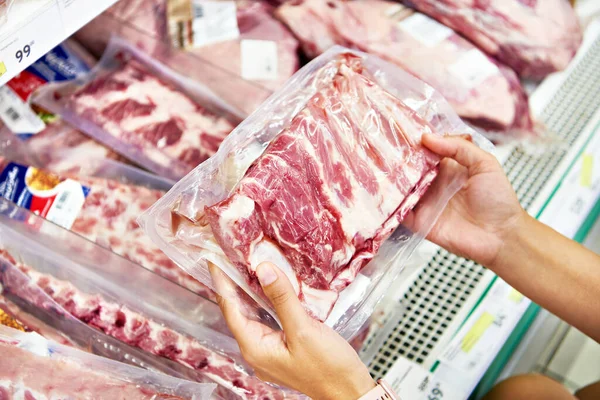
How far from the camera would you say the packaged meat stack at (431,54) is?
1964 millimetres

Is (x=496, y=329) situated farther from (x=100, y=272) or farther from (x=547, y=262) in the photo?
(x=100, y=272)

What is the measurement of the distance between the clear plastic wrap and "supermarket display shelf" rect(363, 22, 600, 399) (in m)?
0.59

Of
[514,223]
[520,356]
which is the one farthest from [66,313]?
[520,356]

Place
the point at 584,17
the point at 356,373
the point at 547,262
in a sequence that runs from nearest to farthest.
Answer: the point at 356,373 < the point at 547,262 < the point at 584,17

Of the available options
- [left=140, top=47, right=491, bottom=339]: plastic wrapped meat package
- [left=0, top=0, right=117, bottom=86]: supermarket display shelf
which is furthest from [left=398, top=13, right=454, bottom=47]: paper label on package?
[left=0, top=0, right=117, bottom=86]: supermarket display shelf

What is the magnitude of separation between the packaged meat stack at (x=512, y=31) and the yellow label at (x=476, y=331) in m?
0.98

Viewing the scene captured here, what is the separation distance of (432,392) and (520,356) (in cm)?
84

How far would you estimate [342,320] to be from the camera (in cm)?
124

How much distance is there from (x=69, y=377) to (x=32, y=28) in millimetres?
660

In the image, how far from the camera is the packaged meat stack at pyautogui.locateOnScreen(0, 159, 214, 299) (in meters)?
1.48

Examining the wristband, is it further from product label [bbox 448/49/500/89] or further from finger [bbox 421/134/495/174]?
product label [bbox 448/49/500/89]

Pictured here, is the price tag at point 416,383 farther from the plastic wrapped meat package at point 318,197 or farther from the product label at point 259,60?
the product label at point 259,60

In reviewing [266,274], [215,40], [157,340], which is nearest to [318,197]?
[266,274]

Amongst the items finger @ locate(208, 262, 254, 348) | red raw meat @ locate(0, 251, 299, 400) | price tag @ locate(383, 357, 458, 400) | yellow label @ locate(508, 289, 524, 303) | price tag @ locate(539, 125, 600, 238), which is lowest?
price tag @ locate(383, 357, 458, 400)
